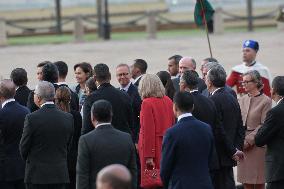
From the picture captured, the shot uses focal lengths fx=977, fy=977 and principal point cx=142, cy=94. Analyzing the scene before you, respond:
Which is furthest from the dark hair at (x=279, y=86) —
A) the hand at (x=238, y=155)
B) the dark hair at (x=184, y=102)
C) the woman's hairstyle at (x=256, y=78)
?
the dark hair at (x=184, y=102)

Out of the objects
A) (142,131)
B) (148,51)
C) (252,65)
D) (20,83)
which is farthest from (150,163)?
(148,51)

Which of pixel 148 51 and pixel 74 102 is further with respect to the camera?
pixel 148 51

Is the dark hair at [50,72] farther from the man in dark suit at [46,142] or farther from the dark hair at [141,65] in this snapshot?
the dark hair at [141,65]

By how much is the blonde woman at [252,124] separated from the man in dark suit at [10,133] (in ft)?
8.94

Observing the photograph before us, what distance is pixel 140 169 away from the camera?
11.6m

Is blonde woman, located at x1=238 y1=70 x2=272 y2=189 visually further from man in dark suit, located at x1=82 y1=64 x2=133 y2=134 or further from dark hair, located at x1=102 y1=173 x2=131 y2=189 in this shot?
dark hair, located at x1=102 y1=173 x2=131 y2=189

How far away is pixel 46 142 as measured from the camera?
9.95 metres

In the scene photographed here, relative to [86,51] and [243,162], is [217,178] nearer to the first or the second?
[243,162]

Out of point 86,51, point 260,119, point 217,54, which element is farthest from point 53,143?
point 86,51

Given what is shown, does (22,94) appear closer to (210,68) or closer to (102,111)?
(210,68)

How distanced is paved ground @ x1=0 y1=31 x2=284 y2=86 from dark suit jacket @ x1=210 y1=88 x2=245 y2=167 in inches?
635

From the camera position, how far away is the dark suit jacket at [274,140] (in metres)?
10.5

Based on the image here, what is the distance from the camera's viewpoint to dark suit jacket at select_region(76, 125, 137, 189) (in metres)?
8.81

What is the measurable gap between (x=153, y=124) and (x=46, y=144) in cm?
145
